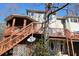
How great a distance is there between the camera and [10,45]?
3.28m

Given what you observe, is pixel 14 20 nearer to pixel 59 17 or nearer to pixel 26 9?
pixel 26 9

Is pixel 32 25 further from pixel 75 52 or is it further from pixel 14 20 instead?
pixel 75 52

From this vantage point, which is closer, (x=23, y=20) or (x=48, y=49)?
(x=48, y=49)

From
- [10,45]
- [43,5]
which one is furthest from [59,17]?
[10,45]

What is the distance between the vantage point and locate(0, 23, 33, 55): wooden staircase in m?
3.25

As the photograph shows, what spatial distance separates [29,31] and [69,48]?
2.13ft

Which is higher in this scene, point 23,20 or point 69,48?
point 23,20

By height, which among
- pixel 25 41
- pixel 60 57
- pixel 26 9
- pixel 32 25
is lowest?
pixel 60 57

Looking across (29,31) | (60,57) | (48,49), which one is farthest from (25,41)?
(60,57)

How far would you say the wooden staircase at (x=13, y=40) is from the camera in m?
3.25

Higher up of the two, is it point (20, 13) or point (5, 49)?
point (20, 13)

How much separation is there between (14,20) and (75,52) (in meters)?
1.06

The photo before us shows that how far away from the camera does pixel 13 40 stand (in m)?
3.29

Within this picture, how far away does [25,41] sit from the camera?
3.35 m
